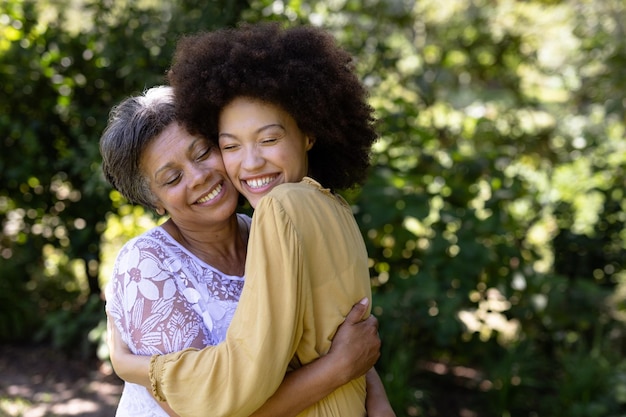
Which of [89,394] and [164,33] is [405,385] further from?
[164,33]

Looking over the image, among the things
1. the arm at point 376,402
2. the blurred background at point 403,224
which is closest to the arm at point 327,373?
the arm at point 376,402

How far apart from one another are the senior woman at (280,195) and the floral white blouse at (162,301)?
0.09 meters

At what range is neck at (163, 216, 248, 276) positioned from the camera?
212cm

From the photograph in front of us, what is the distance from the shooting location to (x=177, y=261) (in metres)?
1.98

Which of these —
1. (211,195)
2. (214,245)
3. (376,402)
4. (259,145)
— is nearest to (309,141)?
(259,145)

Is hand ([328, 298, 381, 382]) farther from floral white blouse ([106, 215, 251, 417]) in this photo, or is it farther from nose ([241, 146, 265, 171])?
nose ([241, 146, 265, 171])

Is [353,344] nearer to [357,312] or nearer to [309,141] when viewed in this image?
[357,312]

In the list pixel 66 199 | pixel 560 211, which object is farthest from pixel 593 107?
pixel 66 199

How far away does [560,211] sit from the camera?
200 inches

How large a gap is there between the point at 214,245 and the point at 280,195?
57 centimetres

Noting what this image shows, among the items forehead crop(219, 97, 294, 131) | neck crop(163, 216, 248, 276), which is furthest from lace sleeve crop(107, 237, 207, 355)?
forehead crop(219, 97, 294, 131)

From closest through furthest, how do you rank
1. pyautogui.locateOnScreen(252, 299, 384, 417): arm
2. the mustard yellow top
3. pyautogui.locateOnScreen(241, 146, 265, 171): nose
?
the mustard yellow top, pyautogui.locateOnScreen(252, 299, 384, 417): arm, pyautogui.locateOnScreen(241, 146, 265, 171): nose

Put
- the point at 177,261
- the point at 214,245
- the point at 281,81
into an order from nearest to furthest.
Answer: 1. the point at 281,81
2. the point at 177,261
3. the point at 214,245

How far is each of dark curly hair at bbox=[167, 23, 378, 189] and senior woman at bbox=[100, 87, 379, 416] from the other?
10cm
